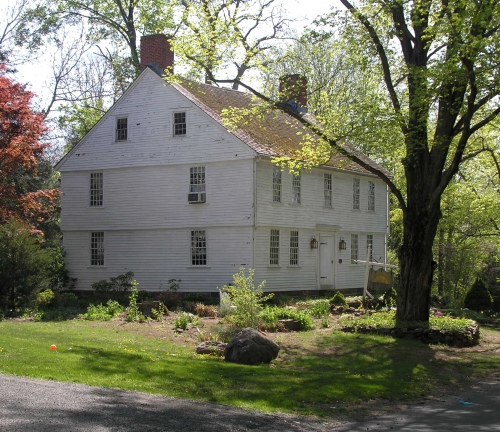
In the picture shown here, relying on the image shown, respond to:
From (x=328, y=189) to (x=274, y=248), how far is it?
5290 millimetres

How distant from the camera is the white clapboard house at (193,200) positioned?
30250mm

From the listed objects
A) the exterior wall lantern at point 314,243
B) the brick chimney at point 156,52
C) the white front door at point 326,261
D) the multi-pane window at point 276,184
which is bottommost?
the white front door at point 326,261

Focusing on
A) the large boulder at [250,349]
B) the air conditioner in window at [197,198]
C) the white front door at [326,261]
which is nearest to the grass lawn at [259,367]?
the large boulder at [250,349]

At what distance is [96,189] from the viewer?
34.1 metres

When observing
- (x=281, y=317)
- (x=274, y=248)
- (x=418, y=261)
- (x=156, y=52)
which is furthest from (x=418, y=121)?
(x=156, y=52)

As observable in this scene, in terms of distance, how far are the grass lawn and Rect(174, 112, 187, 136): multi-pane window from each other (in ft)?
44.6

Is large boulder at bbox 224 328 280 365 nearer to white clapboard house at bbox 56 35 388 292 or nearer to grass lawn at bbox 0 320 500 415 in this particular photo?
grass lawn at bbox 0 320 500 415

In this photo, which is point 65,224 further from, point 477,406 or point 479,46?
point 477,406

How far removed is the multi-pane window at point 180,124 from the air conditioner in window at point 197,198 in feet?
9.32

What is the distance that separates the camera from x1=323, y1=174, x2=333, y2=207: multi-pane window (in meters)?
34.6

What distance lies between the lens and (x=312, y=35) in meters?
20.1

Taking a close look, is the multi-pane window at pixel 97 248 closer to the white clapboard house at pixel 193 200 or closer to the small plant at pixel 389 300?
the white clapboard house at pixel 193 200

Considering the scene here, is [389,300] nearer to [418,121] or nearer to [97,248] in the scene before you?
[418,121]

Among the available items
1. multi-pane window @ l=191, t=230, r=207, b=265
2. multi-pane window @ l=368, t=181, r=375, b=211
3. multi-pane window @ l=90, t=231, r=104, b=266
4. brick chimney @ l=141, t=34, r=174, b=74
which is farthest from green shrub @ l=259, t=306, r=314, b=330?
multi-pane window @ l=368, t=181, r=375, b=211
